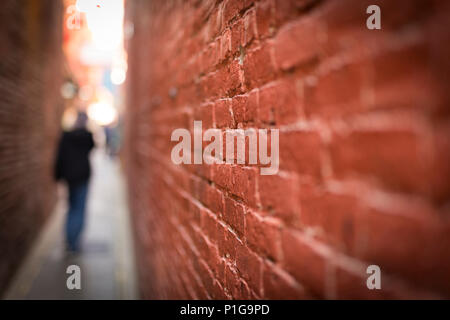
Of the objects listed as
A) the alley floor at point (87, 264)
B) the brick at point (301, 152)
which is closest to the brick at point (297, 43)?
the brick at point (301, 152)

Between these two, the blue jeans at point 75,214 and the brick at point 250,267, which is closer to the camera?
the brick at point 250,267

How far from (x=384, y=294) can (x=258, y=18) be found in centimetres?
70

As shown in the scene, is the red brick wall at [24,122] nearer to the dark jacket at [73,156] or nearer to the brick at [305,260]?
the dark jacket at [73,156]

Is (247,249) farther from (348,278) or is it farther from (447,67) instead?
(447,67)

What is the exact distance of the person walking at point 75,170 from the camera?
16.3 ft

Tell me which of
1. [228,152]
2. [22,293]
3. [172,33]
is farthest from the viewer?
[22,293]

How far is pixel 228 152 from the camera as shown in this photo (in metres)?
1.13

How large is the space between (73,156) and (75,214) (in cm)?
88

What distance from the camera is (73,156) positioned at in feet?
16.3

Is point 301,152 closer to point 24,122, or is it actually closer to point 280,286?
point 280,286

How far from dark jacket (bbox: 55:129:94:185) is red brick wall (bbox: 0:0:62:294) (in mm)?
400

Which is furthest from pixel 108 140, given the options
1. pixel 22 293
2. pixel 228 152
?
pixel 228 152

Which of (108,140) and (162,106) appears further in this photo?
(108,140)

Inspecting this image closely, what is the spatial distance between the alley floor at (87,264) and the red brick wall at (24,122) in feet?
0.80
